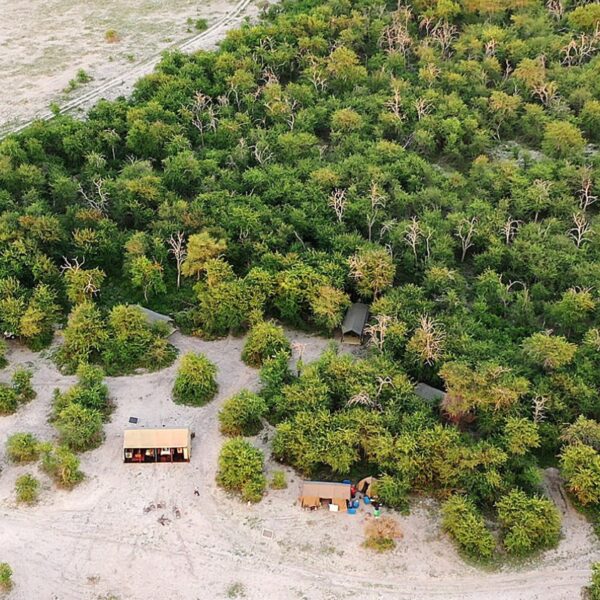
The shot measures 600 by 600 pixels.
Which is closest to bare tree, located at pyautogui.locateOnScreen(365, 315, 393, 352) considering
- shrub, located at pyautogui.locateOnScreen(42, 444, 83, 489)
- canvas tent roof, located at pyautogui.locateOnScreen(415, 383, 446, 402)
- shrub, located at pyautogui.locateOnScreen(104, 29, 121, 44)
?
canvas tent roof, located at pyautogui.locateOnScreen(415, 383, 446, 402)

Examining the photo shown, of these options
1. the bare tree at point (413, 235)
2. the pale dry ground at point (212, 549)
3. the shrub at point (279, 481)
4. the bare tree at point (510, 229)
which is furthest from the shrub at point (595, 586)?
the bare tree at point (510, 229)

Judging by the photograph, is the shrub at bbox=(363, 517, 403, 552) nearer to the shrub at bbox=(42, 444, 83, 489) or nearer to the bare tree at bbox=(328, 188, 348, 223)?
the shrub at bbox=(42, 444, 83, 489)

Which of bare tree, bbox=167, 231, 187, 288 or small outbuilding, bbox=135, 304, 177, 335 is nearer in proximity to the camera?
small outbuilding, bbox=135, 304, 177, 335

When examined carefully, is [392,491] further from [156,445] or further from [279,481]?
[156,445]

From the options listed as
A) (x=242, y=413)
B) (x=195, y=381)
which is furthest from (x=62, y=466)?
(x=242, y=413)

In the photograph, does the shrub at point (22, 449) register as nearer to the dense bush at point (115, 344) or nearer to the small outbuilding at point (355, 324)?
the dense bush at point (115, 344)

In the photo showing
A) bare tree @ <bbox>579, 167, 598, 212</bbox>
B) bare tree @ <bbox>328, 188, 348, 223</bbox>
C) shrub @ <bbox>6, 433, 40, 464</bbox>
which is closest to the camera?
shrub @ <bbox>6, 433, 40, 464</bbox>

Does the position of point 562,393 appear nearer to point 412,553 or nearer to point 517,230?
point 412,553
